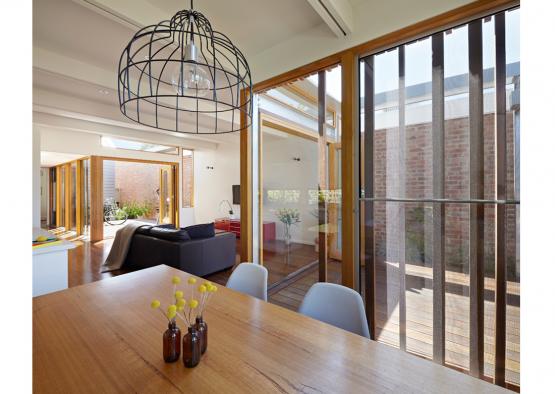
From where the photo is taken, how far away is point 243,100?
273cm

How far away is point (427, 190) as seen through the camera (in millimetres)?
1751

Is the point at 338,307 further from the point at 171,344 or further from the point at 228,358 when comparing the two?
the point at 171,344

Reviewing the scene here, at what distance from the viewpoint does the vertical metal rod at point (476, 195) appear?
1.58 m

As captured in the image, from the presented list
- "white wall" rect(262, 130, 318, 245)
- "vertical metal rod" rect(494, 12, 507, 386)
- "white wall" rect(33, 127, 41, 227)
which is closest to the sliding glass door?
"vertical metal rod" rect(494, 12, 507, 386)

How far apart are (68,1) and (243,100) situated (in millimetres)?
1495

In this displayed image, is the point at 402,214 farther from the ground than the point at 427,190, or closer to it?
closer to it

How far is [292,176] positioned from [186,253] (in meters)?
1.83

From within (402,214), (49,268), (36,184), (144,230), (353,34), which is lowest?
(49,268)

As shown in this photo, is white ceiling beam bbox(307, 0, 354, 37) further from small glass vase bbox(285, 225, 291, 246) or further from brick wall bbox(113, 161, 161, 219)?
brick wall bbox(113, 161, 161, 219)

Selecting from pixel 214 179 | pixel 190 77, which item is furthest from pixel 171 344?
pixel 214 179

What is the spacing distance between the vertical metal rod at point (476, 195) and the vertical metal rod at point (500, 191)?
2.8 inches

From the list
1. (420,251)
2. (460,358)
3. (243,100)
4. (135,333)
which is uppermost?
(243,100)

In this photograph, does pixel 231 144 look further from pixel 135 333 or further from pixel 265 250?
pixel 135 333
